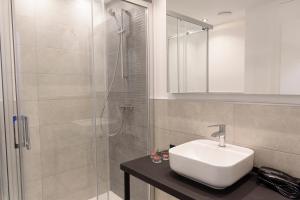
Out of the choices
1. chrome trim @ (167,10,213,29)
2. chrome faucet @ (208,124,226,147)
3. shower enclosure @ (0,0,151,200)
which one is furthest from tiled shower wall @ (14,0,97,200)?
chrome faucet @ (208,124,226,147)

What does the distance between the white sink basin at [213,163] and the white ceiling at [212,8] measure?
841mm

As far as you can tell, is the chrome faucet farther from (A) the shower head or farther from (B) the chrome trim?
(A) the shower head

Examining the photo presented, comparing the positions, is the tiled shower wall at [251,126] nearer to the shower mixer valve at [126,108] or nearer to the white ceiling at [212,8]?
the shower mixer valve at [126,108]

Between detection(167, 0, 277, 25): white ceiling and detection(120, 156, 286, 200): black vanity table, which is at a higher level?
detection(167, 0, 277, 25): white ceiling

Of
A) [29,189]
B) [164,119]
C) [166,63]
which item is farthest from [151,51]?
[29,189]

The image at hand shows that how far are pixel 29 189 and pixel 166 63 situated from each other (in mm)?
1652

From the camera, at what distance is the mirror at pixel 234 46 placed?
1.08 m

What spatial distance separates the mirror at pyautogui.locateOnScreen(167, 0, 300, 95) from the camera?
108 cm

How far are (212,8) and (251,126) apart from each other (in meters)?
0.84

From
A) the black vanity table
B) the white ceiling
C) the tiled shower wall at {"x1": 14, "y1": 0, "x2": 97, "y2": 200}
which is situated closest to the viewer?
the black vanity table

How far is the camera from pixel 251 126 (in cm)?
123

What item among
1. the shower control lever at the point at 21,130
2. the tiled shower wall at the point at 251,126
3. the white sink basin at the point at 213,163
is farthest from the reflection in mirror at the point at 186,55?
the shower control lever at the point at 21,130

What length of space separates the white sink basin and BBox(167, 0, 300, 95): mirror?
15.0 inches

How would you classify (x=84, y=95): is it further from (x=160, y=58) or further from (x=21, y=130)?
(x=160, y=58)
